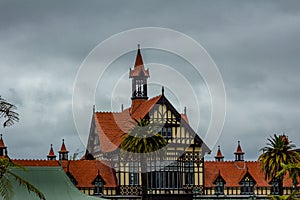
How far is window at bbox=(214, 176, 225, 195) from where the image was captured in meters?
76.7

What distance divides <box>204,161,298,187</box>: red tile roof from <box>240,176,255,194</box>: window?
0.51 metres

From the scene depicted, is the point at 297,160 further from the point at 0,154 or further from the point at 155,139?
the point at 0,154

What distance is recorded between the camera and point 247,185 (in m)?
77.7

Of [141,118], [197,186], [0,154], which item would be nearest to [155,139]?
[141,118]

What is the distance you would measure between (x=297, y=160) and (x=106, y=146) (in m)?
21.7

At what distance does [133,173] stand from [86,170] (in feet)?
17.7

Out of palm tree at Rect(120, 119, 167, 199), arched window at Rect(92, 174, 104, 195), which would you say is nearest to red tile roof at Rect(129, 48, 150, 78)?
palm tree at Rect(120, 119, 167, 199)

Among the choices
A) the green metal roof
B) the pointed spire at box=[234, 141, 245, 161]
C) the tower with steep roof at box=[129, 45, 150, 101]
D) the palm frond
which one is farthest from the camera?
the pointed spire at box=[234, 141, 245, 161]

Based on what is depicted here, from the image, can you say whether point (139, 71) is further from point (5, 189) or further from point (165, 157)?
point (5, 189)

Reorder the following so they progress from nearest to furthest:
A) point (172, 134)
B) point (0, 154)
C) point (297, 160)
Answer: point (297, 160) → point (172, 134) → point (0, 154)

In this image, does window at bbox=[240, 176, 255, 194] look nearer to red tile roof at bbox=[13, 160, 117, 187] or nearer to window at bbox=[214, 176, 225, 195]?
window at bbox=[214, 176, 225, 195]

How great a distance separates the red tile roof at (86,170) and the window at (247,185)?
1557 cm

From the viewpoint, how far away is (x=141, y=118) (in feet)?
241

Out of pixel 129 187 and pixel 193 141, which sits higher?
pixel 193 141
